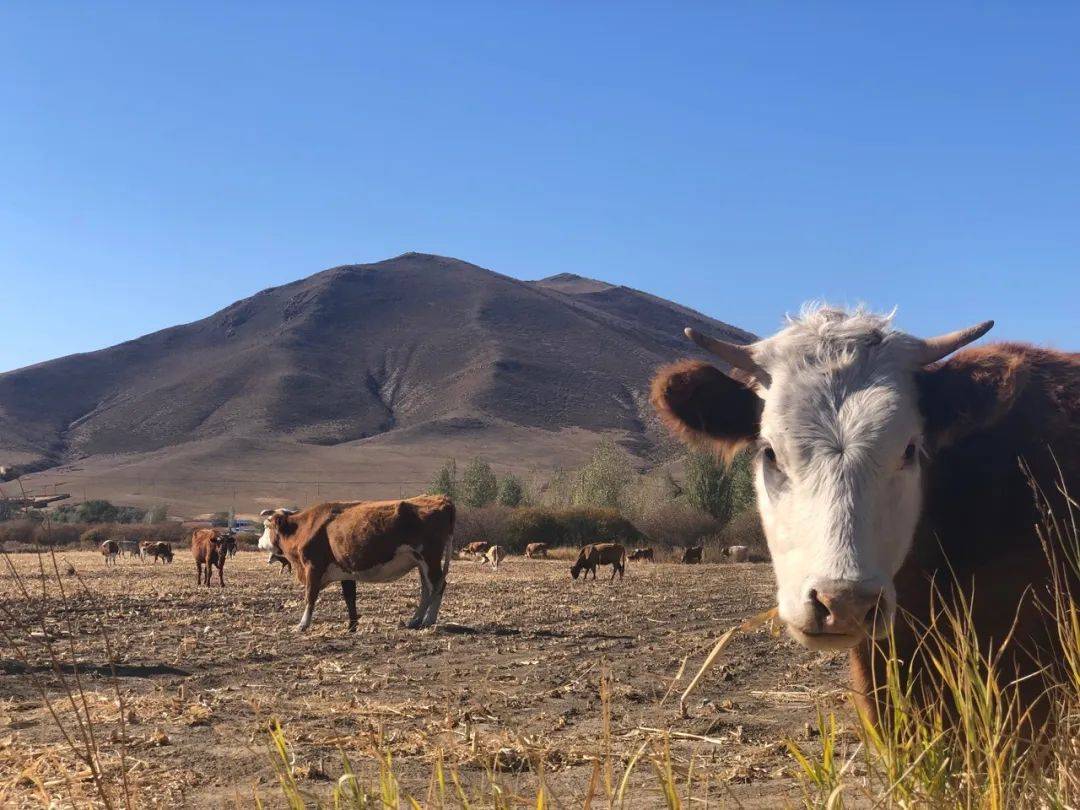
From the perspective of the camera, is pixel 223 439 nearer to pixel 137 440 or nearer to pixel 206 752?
pixel 137 440

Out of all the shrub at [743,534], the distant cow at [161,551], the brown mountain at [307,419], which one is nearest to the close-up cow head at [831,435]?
the distant cow at [161,551]

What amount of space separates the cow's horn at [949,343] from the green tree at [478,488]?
2682 inches

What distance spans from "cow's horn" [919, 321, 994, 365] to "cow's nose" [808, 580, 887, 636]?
1.60 meters

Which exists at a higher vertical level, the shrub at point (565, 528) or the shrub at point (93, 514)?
the shrub at point (93, 514)

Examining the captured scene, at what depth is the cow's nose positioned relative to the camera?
3.64 meters

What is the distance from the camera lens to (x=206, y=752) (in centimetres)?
730

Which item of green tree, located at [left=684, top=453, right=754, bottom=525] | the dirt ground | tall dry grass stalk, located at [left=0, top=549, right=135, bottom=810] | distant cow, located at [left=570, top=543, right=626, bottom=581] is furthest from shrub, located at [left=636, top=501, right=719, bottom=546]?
tall dry grass stalk, located at [left=0, top=549, right=135, bottom=810]

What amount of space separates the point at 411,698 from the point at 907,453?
6076 millimetres

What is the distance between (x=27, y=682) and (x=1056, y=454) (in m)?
9.67

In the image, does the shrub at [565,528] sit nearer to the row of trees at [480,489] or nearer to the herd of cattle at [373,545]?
the row of trees at [480,489]

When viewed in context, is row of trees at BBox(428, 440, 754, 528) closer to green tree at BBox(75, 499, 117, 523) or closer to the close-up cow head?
green tree at BBox(75, 499, 117, 523)

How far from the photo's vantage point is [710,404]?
5215 millimetres

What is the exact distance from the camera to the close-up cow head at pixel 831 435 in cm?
378

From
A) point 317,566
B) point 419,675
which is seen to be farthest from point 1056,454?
point 317,566
